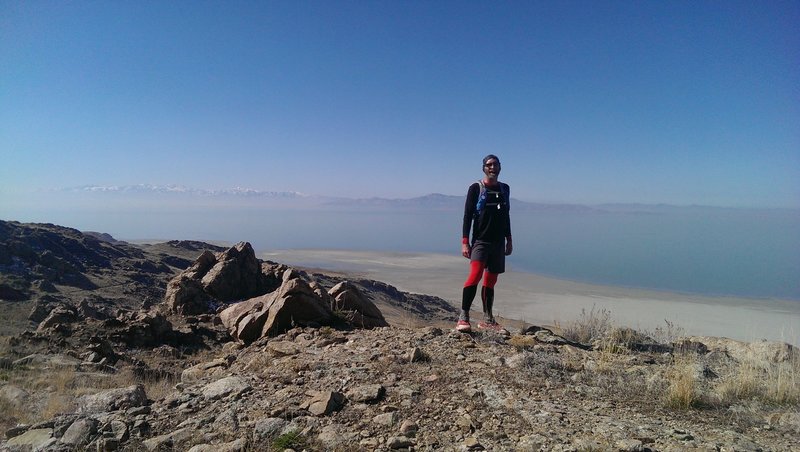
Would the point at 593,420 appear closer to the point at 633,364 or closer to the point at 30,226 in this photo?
the point at 633,364

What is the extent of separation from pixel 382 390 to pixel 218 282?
8.28 m

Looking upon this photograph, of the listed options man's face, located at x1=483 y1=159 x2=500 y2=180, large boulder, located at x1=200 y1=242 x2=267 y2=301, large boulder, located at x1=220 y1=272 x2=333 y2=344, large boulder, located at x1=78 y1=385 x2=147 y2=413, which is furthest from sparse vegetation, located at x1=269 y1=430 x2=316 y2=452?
large boulder, located at x1=200 y1=242 x2=267 y2=301

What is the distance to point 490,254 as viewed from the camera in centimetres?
633

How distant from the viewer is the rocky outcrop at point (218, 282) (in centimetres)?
1048

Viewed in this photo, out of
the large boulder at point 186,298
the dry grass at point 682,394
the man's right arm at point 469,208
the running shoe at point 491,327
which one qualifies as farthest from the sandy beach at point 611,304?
the dry grass at point 682,394

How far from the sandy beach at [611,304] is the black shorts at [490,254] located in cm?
1249

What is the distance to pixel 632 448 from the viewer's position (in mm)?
3170

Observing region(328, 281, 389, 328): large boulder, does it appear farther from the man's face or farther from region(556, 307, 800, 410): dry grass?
the man's face

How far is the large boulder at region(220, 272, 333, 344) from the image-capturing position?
7043 millimetres

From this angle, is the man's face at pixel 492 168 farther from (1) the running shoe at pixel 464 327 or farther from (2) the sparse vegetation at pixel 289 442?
(2) the sparse vegetation at pixel 289 442

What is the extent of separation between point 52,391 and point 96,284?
17.9 m

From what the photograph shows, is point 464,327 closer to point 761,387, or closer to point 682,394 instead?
point 682,394

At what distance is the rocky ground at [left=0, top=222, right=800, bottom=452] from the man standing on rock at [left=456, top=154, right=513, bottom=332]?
78 centimetres

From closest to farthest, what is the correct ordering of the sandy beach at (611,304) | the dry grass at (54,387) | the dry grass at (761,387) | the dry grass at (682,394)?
the dry grass at (682,394), the dry grass at (761,387), the dry grass at (54,387), the sandy beach at (611,304)
